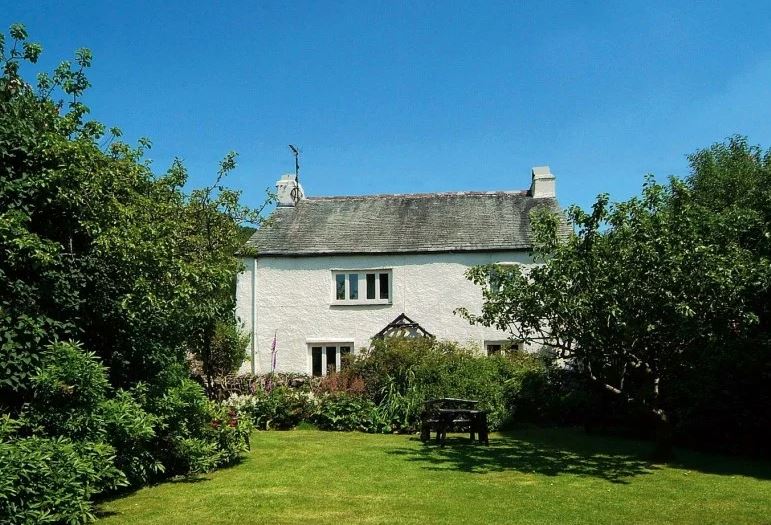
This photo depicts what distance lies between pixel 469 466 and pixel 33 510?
7.85 meters

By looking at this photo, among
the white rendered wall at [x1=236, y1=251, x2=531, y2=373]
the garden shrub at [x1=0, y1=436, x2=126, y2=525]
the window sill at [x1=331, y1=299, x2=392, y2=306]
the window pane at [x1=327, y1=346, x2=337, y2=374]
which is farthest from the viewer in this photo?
the window pane at [x1=327, y1=346, x2=337, y2=374]

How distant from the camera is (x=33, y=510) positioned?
754 cm

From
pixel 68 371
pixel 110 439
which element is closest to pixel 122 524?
pixel 110 439

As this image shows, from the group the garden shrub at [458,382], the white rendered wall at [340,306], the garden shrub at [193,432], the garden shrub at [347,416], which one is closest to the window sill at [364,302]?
the white rendered wall at [340,306]

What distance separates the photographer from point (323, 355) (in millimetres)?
26359

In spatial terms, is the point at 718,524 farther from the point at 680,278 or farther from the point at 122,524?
the point at 122,524

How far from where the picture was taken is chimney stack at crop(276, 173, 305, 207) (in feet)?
98.2

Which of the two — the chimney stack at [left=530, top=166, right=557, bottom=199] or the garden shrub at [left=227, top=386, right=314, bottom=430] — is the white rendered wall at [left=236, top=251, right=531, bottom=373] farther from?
the garden shrub at [left=227, top=386, right=314, bottom=430]

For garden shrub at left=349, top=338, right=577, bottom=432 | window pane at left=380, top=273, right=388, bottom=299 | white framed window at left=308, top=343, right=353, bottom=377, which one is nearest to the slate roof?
window pane at left=380, top=273, right=388, bottom=299

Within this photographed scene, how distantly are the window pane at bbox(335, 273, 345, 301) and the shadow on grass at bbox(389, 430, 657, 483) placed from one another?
10577 millimetres

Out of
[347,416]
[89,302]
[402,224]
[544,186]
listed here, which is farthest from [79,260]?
[544,186]

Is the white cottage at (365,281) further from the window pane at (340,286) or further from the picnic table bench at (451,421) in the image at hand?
the picnic table bench at (451,421)

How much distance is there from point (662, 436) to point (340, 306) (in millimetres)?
15085

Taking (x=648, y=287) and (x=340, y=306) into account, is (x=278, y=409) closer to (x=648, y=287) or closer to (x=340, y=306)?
(x=340, y=306)
